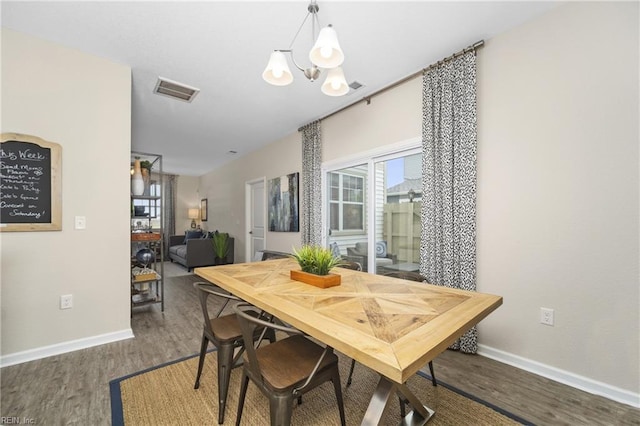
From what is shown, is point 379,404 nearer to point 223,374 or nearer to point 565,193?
point 223,374

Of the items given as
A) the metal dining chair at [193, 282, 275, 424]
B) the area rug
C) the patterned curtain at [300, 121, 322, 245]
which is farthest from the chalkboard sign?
the patterned curtain at [300, 121, 322, 245]

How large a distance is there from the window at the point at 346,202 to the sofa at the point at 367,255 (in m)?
0.24

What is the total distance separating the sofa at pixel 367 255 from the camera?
3.22 meters

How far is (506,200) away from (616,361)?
1.20 m

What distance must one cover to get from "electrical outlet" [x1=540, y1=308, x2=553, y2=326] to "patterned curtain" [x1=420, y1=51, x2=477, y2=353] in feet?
1.52

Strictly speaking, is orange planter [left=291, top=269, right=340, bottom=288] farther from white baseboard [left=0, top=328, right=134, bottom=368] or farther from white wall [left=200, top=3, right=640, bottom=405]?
white baseboard [left=0, top=328, right=134, bottom=368]

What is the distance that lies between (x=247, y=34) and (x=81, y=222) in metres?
2.19

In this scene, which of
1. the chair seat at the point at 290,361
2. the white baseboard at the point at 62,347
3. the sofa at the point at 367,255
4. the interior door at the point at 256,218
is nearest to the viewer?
the chair seat at the point at 290,361

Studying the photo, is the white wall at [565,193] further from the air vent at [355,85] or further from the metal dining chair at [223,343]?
the metal dining chair at [223,343]

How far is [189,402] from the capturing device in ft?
5.57

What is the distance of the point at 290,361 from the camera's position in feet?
4.39

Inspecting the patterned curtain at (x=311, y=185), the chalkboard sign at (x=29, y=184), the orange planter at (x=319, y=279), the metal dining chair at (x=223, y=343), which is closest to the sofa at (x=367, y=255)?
the patterned curtain at (x=311, y=185)

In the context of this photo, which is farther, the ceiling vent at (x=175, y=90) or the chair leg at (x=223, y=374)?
the ceiling vent at (x=175, y=90)

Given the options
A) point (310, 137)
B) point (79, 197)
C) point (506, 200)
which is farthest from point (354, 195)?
point (79, 197)
